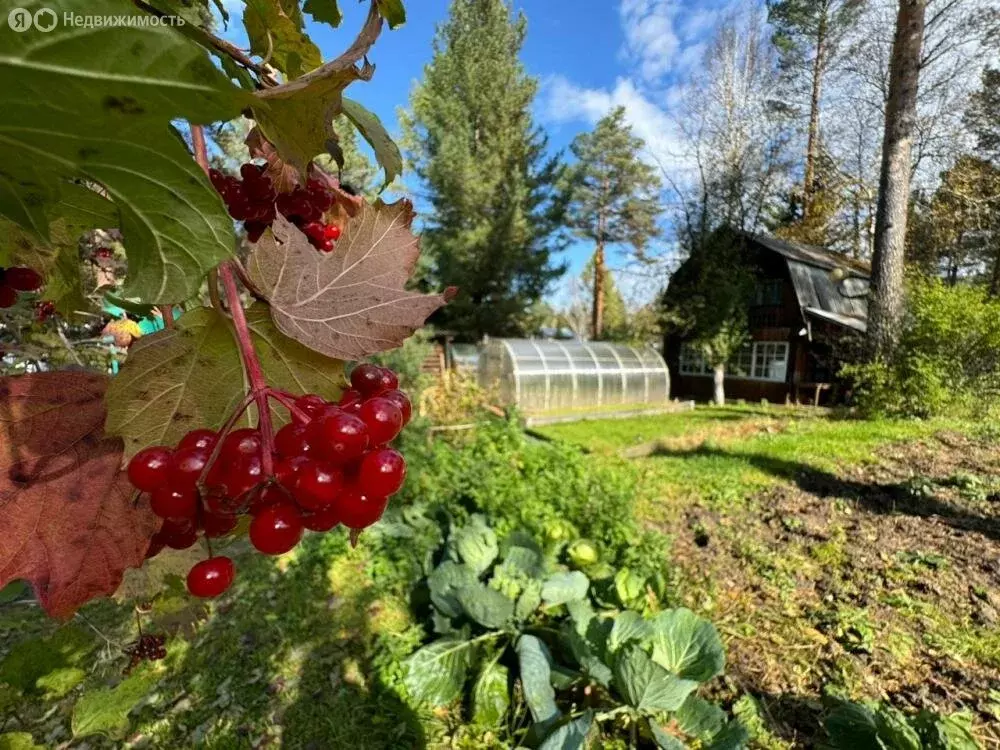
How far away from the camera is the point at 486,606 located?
272 centimetres

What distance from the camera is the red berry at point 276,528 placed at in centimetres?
46

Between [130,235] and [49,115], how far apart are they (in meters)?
0.11

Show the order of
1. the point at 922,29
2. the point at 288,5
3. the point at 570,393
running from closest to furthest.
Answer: the point at 288,5, the point at 922,29, the point at 570,393

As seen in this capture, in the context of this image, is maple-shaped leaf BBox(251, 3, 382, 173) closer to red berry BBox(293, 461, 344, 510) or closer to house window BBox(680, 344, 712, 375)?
red berry BBox(293, 461, 344, 510)

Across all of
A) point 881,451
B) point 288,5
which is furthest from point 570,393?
point 288,5

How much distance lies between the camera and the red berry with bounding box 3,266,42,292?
683mm

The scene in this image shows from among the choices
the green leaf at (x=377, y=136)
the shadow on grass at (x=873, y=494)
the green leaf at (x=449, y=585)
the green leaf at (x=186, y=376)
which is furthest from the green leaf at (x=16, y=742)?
the shadow on grass at (x=873, y=494)

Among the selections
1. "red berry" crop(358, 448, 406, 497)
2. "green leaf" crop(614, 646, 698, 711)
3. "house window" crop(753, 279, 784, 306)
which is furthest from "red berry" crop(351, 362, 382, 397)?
"house window" crop(753, 279, 784, 306)

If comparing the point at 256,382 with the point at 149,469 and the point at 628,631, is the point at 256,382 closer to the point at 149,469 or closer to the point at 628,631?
the point at 149,469

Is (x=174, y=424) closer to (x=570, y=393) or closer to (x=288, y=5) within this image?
(x=288, y=5)

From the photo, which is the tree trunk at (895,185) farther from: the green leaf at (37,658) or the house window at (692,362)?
the green leaf at (37,658)

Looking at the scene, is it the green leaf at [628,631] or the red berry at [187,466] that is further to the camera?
the green leaf at [628,631]

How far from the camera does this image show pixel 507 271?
57.3ft

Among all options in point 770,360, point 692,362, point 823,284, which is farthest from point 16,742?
point 823,284
